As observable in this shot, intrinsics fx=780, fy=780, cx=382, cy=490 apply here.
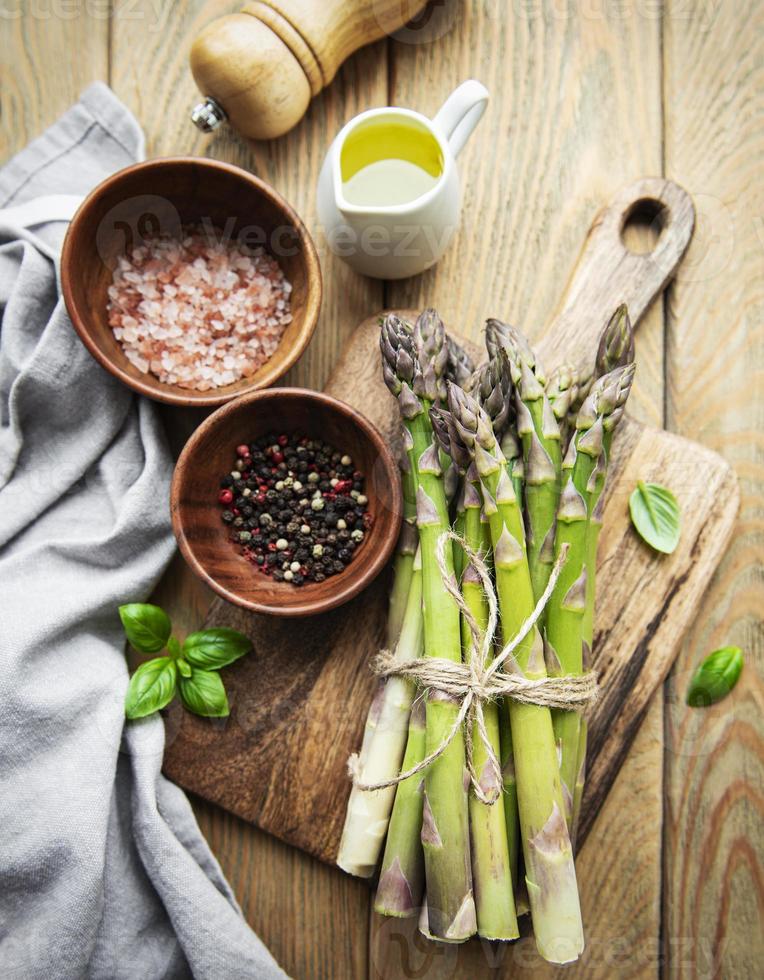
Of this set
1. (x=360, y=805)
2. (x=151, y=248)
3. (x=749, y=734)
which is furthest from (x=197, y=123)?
(x=749, y=734)

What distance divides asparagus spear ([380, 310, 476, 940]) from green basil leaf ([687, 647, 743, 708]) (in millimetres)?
523

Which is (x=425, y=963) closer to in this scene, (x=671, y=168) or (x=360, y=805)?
(x=360, y=805)

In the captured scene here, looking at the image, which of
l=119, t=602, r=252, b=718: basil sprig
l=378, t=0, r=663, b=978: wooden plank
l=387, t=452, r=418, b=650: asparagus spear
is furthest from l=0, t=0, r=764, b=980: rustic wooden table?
l=387, t=452, r=418, b=650: asparagus spear

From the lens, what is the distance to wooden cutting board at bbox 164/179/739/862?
1.34m

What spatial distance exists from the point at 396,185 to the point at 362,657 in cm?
82

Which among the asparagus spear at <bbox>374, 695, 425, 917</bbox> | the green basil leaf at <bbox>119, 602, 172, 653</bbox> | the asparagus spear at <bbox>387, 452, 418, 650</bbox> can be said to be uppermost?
the asparagus spear at <bbox>387, 452, 418, 650</bbox>

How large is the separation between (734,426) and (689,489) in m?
0.19

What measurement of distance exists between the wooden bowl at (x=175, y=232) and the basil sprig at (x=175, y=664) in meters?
0.38

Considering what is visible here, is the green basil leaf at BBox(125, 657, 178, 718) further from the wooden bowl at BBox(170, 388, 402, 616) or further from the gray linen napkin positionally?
the wooden bowl at BBox(170, 388, 402, 616)

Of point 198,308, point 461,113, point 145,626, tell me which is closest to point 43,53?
point 198,308

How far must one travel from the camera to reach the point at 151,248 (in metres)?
1.41

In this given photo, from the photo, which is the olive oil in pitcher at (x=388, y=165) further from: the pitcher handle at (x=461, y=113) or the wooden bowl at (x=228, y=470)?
the wooden bowl at (x=228, y=470)

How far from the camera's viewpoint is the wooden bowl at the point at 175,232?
128cm

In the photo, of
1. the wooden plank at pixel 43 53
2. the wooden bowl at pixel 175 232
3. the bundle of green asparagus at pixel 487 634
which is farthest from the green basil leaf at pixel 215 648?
the wooden plank at pixel 43 53
